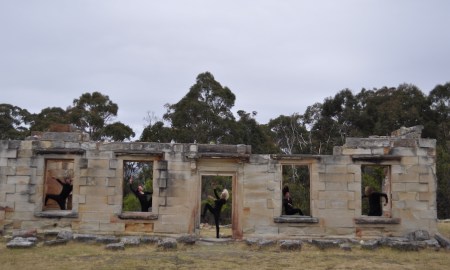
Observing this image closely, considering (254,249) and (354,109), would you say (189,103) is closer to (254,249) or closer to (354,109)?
(354,109)

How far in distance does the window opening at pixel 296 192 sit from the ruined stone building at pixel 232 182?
0.90 meters

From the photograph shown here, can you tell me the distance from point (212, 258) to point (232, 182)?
132 inches

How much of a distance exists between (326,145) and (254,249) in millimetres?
20628

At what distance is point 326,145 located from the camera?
3241 cm

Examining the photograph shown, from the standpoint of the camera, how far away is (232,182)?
14.4 metres

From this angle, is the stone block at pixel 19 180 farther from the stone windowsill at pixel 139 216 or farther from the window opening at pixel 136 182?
the window opening at pixel 136 182

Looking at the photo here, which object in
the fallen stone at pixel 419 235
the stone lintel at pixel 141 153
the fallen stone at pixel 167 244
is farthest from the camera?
the stone lintel at pixel 141 153

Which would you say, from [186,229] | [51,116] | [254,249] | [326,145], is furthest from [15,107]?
[254,249]

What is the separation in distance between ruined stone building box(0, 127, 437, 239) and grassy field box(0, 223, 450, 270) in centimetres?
125

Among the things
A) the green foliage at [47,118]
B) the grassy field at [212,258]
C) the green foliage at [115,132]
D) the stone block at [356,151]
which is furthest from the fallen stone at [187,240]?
the green foliage at [47,118]

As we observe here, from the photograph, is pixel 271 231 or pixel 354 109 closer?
pixel 271 231

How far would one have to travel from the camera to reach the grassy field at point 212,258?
10523 millimetres

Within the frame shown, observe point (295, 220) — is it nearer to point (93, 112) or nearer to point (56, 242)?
point (56, 242)

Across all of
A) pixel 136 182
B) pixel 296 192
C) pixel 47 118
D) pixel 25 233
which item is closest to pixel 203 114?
pixel 136 182
